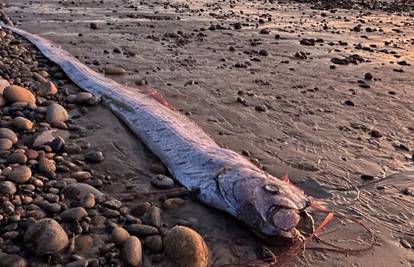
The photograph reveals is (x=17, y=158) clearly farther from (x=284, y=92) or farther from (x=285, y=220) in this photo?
(x=284, y=92)

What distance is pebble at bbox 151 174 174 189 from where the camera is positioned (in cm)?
486

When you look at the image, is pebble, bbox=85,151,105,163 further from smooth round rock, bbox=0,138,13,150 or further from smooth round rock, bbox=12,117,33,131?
smooth round rock, bbox=12,117,33,131

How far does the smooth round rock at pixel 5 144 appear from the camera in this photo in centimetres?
514

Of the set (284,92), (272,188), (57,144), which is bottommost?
(284,92)

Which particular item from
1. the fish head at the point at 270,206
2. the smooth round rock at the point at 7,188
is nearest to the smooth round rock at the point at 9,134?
Result: the smooth round rock at the point at 7,188

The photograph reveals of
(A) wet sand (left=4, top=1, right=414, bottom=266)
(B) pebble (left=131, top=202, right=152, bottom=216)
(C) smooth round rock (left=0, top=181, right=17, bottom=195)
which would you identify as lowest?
(A) wet sand (left=4, top=1, right=414, bottom=266)

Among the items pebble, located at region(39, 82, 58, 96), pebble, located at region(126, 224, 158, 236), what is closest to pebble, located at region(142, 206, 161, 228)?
pebble, located at region(126, 224, 158, 236)

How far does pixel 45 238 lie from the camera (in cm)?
362

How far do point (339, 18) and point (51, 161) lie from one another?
14052 mm

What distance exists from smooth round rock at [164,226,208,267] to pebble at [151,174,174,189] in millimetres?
1037

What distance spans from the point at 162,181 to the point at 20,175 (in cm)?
137

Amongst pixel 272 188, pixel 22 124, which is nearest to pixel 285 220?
pixel 272 188

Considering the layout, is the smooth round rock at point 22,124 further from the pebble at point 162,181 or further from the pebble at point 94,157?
the pebble at point 162,181

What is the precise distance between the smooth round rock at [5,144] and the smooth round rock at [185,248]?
2357 millimetres
